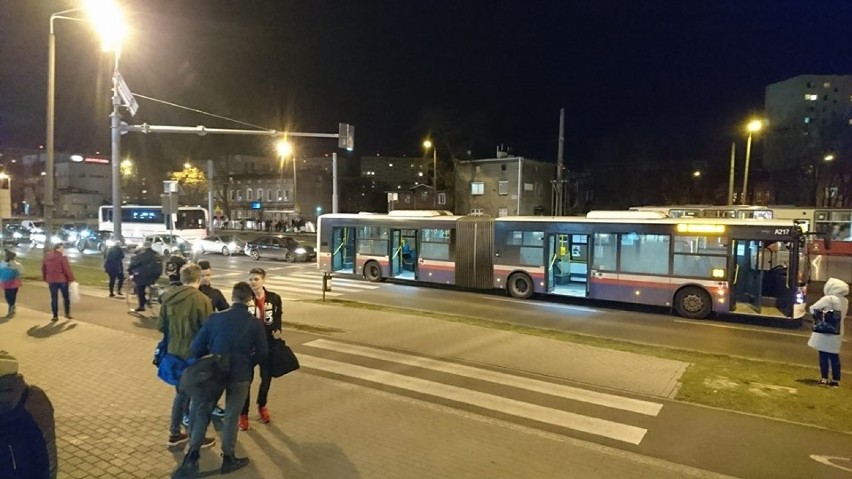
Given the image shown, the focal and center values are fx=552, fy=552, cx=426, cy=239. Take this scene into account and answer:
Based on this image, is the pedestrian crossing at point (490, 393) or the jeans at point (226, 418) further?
the pedestrian crossing at point (490, 393)

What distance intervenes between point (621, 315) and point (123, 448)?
46.9 ft

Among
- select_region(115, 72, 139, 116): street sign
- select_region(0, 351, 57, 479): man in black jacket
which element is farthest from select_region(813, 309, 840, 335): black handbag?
select_region(115, 72, 139, 116): street sign

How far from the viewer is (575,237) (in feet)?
61.7

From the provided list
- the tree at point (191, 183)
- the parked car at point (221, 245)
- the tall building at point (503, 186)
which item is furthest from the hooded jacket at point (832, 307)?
the tree at point (191, 183)

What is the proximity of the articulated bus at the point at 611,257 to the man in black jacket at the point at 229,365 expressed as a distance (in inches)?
575

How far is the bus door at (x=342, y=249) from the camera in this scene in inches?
977

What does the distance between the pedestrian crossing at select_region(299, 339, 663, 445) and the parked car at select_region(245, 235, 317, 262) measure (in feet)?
75.6

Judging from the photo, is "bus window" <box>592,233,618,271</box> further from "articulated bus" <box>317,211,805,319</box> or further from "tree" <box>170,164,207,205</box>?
"tree" <box>170,164,207,205</box>

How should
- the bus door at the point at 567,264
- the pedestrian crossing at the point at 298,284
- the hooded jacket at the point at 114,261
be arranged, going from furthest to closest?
1. the pedestrian crossing at the point at 298,284
2. the bus door at the point at 567,264
3. the hooded jacket at the point at 114,261

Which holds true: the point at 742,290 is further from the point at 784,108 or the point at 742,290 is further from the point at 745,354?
the point at 784,108

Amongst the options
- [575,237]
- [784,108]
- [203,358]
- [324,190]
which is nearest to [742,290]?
[575,237]

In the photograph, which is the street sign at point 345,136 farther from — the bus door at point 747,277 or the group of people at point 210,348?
the group of people at point 210,348

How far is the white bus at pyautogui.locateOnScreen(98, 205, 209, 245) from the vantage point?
4269 centimetres

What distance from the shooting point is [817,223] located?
31.6m
